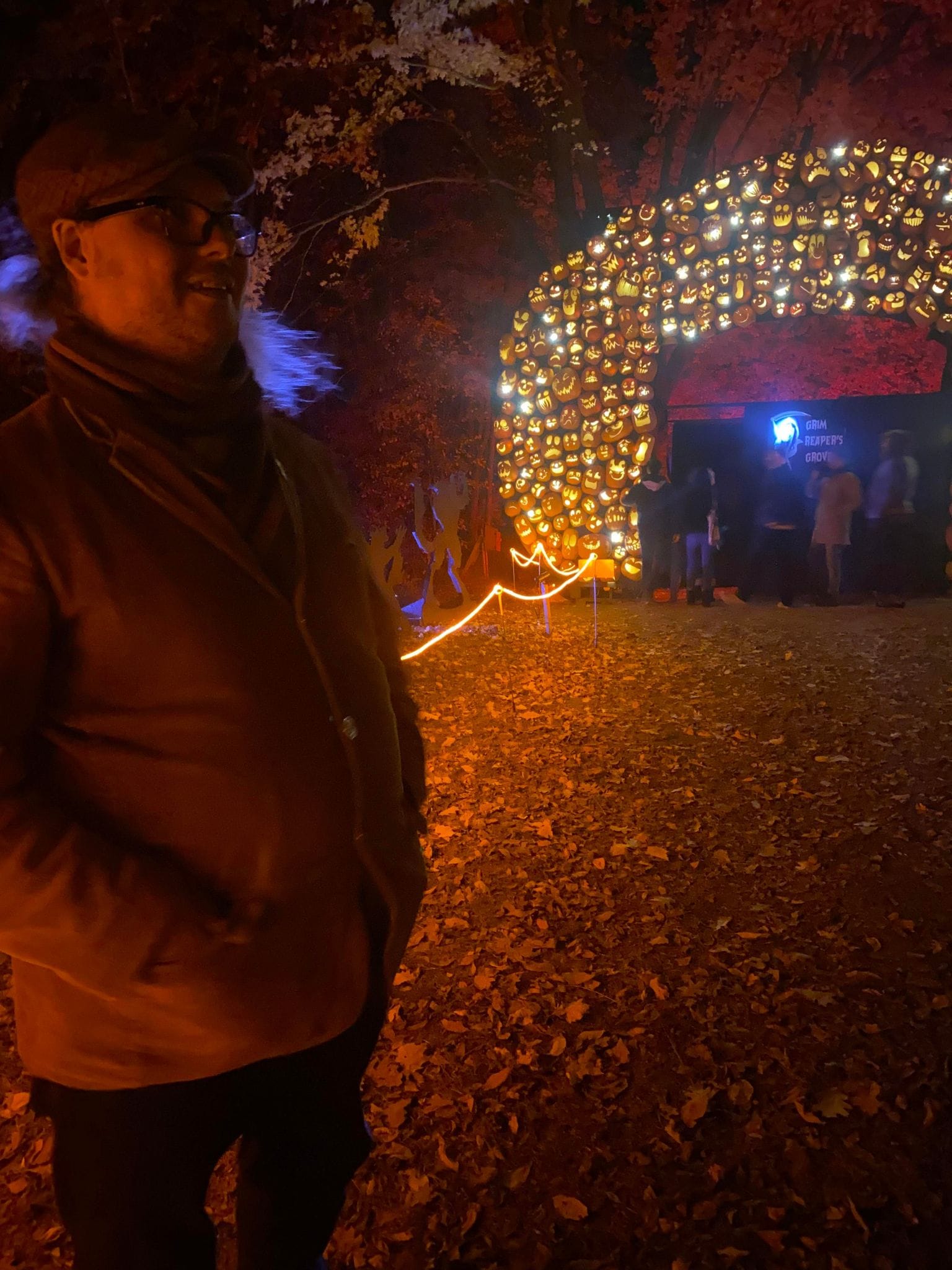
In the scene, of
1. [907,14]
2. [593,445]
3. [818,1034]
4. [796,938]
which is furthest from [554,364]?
[907,14]

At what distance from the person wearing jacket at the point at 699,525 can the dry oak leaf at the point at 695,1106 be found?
10550mm

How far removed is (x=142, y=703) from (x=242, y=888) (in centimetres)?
33

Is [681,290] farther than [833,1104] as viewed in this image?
Yes

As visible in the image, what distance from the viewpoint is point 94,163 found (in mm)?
1297

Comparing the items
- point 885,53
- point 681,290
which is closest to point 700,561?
point 681,290

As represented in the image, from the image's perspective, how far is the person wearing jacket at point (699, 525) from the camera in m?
12.7

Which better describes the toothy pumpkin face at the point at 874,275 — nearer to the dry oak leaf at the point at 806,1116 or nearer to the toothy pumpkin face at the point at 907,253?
the toothy pumpkin face at the point at 907,253

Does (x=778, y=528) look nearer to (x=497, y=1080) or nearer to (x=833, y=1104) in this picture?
(x=833, y=1104)

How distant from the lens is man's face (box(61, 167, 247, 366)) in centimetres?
131

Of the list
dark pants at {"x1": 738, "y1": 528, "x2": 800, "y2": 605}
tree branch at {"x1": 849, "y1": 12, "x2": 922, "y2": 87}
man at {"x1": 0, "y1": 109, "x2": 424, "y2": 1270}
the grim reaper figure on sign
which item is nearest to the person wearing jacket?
dark pants at {"x1": 738, "y1": 528, "x2": 800, "y2": 605}

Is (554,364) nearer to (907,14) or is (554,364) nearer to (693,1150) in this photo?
(693,1150)

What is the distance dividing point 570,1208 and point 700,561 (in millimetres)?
11611

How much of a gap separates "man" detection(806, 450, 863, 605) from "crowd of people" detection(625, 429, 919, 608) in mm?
12

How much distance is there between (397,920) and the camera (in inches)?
59.2
